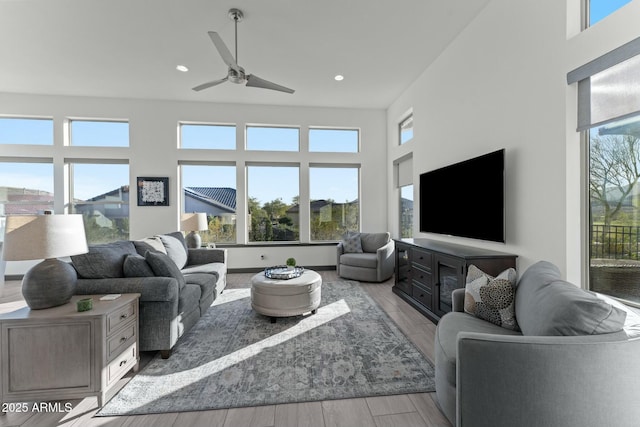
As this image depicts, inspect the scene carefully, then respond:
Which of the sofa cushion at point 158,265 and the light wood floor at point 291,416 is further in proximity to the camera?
the sofa cushion at point 158,265

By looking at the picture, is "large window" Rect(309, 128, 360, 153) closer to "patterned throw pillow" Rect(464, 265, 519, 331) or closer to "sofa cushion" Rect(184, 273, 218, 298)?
"sofa cushion" Rect(184, 273, 218, 298)

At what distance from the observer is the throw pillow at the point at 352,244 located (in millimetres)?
4965

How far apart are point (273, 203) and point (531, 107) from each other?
14.2 ft

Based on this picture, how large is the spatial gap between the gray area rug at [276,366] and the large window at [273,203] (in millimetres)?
2567

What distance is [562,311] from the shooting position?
3.84ft

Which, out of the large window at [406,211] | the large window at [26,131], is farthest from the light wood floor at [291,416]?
the large window at [26,131]

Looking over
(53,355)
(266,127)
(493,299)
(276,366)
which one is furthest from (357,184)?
(53,355)

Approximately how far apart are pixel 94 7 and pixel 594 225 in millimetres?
5000

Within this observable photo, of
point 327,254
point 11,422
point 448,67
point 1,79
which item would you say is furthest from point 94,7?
point 327,254

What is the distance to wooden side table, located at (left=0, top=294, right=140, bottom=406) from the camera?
1585mm

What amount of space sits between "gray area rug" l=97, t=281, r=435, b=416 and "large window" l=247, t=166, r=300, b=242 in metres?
2.57

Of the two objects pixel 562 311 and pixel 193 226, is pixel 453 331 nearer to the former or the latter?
pixel 562 311

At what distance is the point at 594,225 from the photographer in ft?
6.45

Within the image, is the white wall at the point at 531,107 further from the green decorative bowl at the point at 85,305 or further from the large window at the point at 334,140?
the green decorative bowl at the point at 85,305
